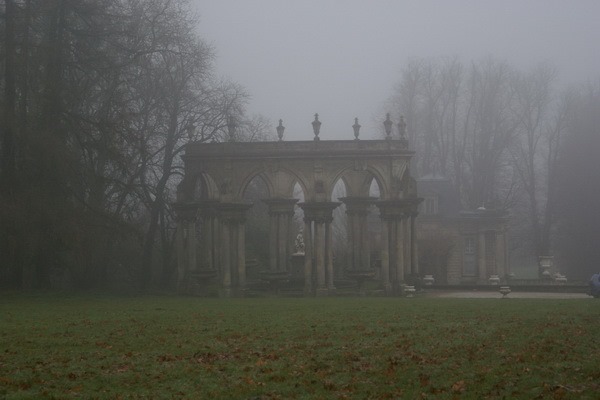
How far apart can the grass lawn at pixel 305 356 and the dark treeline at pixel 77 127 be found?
28.6 feet

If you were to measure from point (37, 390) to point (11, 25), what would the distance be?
22.0 m

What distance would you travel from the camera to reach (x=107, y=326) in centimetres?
1853

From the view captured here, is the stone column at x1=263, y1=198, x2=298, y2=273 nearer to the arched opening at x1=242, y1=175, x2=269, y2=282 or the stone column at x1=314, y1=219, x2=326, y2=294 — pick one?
the stone column at x1=314, y1=219, x2=326, y2=294

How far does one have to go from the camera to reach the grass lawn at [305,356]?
1102cm

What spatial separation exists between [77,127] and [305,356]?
20353 mm

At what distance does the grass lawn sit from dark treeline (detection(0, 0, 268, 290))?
8709 millimetres

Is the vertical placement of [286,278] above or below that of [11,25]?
below

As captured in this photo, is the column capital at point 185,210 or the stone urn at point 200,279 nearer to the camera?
the stone urn at point 200,279

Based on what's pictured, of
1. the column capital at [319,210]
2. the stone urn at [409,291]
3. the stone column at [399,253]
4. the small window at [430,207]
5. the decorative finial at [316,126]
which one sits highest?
the decorative finial at [316,126]

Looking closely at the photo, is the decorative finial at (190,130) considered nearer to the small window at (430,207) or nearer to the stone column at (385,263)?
the stone column at (385,263)

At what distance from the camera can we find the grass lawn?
1102cm

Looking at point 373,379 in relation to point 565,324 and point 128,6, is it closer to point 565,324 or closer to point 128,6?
point 565,324

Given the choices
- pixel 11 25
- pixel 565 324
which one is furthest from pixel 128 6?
pixel 565 324

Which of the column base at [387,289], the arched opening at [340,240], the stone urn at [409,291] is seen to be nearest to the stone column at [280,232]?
the arched opening at [340,240]
